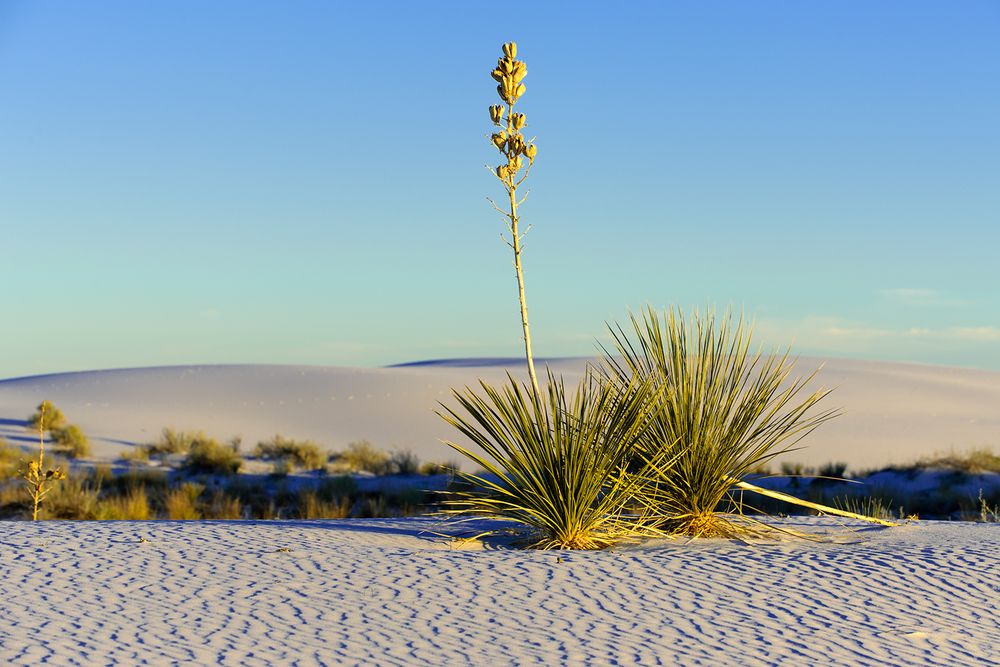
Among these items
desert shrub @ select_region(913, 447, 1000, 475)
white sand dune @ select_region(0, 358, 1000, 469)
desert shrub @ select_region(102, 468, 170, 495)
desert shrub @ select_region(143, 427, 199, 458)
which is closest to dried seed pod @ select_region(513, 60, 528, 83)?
desert shrub @ select_region(102, 468, 170, 495)

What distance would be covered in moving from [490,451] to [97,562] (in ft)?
8.57

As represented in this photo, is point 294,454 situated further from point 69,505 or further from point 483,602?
point 483,602

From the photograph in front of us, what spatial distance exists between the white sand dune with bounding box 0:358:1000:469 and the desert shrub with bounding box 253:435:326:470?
300 cm

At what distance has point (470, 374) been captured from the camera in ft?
160

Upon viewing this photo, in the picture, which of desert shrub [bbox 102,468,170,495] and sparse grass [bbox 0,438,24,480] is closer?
desert shrub [bbox 102,468,170,495]

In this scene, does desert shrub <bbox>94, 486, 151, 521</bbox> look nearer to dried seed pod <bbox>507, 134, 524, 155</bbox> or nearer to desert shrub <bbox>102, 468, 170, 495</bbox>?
desert shrub <bbox>102, 468, 170, 495</bbox>

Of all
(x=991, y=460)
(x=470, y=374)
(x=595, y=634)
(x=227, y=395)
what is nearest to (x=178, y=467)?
(x=991, y=460)

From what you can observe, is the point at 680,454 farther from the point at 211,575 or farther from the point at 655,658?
the point at 211,575

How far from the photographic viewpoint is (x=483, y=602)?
5.80 meters

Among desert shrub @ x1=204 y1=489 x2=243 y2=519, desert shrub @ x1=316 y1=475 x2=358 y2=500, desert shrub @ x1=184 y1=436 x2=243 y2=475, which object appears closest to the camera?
desert shrub @ x1=204 y1=489 x2=243 y2=519

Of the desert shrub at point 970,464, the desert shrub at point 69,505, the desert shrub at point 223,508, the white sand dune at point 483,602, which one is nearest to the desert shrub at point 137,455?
the desert shrub at point 223,508

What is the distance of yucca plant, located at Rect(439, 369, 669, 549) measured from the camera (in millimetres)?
7012

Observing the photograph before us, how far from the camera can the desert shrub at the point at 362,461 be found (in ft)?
63.6

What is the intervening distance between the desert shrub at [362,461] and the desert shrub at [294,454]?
388 millimetres
